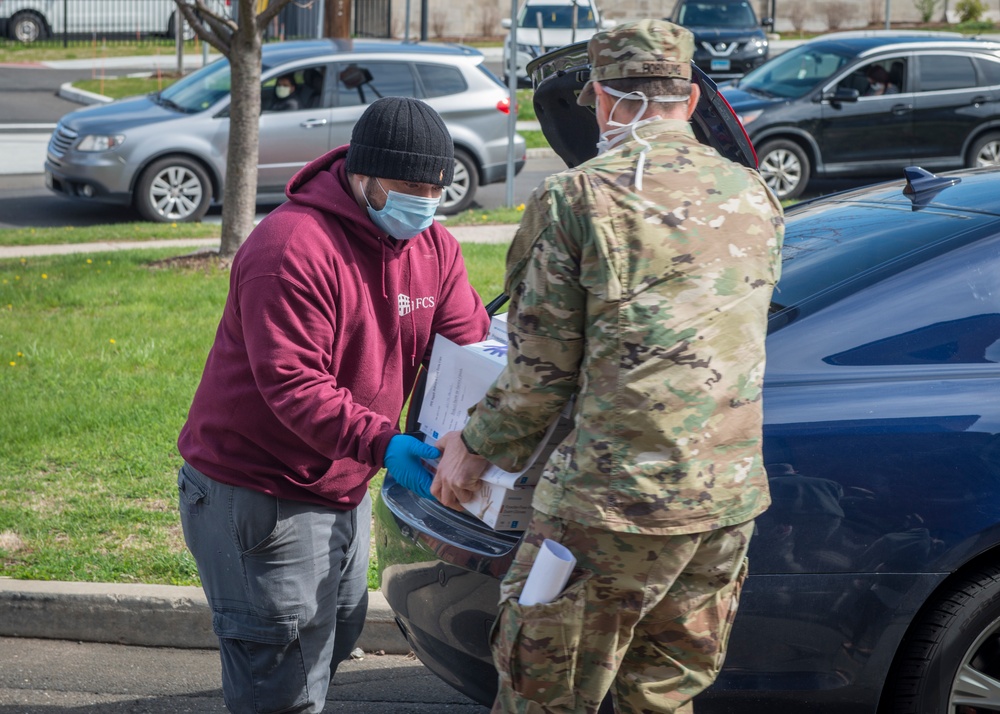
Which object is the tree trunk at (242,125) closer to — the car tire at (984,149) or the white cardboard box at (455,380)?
the white cardboard box at (455,380)

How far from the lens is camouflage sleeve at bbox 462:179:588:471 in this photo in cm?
224

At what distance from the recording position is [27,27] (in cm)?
3123

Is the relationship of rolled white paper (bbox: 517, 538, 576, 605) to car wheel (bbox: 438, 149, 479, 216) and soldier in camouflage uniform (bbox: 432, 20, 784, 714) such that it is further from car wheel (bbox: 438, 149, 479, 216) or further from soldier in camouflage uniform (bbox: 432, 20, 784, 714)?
car wheel (bbox: 438, 149, 479, 216)

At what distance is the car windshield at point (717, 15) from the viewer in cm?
2331

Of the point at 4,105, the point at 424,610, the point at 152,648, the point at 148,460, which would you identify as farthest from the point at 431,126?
the point at 4,105

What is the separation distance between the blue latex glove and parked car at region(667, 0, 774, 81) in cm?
2031

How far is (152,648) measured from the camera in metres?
4.10

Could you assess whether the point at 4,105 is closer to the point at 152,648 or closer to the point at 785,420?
the point at 152,648

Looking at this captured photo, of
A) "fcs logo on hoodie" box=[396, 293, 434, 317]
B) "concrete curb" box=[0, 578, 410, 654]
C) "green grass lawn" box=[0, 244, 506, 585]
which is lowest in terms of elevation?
"concrete curb" box=[0, 578, 410, 654]

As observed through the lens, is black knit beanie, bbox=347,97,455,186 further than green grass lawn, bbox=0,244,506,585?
No

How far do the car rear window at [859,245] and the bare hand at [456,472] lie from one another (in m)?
0.95

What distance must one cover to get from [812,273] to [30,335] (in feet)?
17.4

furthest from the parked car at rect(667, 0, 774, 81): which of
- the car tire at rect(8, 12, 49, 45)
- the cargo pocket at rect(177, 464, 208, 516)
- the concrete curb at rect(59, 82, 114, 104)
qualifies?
the cargo pocket at rect(177, 464, 208, 516)

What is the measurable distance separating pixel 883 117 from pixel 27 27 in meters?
25.4
